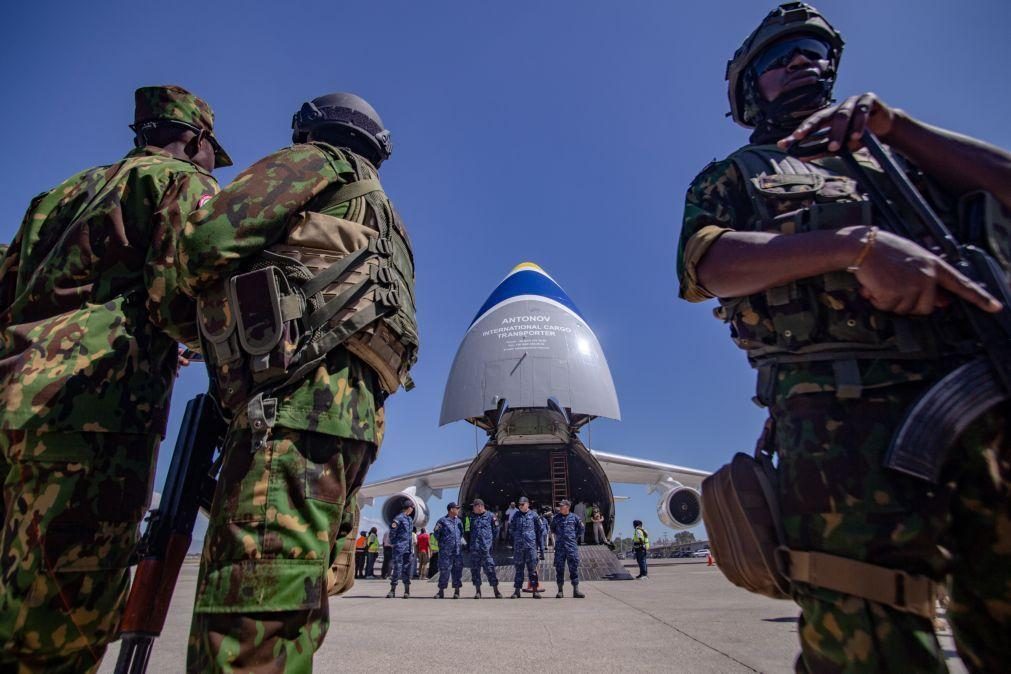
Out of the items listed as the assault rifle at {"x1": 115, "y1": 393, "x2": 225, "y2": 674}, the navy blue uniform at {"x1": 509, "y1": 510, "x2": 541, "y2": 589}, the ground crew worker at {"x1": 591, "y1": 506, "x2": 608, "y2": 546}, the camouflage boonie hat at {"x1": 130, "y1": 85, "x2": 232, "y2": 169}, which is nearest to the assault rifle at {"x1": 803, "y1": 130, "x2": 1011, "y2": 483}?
the assault rifle at {"x1": 115, "y1": 393, "x2": 225, "y2": 674}

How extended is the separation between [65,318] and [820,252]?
275 cm

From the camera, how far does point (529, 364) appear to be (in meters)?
15.8

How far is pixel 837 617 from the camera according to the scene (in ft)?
4.22

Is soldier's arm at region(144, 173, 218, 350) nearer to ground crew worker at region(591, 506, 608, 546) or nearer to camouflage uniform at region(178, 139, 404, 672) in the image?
camouflage uniform at region(178, 139, 404, 672)

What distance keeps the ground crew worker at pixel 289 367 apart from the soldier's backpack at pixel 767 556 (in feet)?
3.65

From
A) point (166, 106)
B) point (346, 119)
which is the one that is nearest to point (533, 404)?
point (166, 106)

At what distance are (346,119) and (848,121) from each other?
1.85 m

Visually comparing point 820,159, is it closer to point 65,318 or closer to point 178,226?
point 178,226

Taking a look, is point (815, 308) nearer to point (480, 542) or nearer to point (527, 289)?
point (480, 542)

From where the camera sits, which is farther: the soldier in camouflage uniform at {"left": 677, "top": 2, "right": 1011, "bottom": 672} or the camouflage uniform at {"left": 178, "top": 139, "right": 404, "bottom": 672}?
the camouflage uniform at {"left": 178, "top": 139, "right": 404, "bottom": 672}

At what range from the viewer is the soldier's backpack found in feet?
4.11

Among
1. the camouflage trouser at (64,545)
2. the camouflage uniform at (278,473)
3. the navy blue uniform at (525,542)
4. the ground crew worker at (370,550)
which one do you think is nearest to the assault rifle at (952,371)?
the camouflage uniform at (278,473)

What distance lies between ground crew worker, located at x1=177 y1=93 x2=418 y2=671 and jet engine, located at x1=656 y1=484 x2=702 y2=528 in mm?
15084

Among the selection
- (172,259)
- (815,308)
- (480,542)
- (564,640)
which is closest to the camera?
(815,308)
